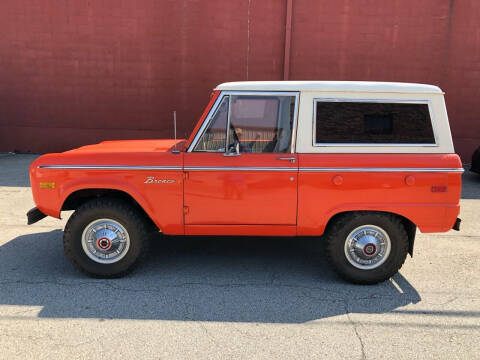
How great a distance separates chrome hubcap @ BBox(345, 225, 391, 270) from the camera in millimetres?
3906

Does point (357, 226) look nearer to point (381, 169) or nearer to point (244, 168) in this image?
point (381, 169)

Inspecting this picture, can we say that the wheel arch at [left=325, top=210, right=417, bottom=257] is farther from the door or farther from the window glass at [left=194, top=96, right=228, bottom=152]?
the window glass at [left=194, top=96, right=228, bottom=152]

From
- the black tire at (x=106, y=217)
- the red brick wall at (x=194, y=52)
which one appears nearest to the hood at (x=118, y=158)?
the black tire at (x=106, y=217)

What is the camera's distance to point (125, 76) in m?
11.5

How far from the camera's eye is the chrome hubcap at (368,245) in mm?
3906

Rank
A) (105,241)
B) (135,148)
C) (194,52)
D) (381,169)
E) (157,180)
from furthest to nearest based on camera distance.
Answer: (194,52) < (135,148) < (105,241) < (157,180) < (381,169)

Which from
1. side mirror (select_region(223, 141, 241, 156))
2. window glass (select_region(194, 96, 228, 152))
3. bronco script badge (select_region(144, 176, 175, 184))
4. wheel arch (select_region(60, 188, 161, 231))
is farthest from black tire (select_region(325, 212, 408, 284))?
wheel arch (select_region(60, 188, 161, 231))

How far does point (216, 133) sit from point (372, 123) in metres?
1.50

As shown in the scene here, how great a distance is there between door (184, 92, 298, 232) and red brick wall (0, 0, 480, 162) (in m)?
7.98

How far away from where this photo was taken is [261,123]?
12.8 feet

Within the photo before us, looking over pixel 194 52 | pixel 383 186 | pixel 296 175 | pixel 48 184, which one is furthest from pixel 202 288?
pixel 194 52

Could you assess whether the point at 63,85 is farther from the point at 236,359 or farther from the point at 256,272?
the point at 236,359

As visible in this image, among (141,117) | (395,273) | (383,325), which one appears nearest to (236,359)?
(383,325)

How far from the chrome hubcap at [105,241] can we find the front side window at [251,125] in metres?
1.16
